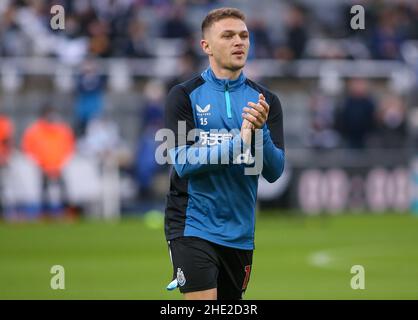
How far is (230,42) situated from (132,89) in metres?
17.0

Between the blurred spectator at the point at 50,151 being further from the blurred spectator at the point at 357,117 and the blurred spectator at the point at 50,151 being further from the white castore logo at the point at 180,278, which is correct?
the white castore logo at the point at 180,278

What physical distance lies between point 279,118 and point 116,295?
5.40m

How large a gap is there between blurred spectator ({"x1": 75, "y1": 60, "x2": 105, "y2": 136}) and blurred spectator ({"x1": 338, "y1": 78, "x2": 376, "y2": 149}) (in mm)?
5782

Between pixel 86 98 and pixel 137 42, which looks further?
pixel 137 42

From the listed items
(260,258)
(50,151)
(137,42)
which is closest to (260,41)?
(137,42)

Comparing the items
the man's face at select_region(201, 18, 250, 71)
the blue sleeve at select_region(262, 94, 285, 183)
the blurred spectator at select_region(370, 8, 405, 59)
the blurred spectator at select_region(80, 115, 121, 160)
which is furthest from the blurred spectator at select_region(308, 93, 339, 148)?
the man's face at select_region(201, 18, 250, 71)

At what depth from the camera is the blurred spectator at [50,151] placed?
21891 millimetres

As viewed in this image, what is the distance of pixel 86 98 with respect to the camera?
2291 centimetres

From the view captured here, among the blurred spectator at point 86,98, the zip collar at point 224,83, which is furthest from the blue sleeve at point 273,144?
the blurred spectator at point 86,98

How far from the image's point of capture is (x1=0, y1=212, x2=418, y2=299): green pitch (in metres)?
12.8

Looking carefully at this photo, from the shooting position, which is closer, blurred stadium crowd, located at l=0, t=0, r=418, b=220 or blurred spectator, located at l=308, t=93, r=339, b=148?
blurred stadium crowd, located at l=0, t=0, r=418, b=220

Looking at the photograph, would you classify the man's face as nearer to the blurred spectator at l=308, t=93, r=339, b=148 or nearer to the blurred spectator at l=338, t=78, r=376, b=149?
the blurred spectator at l=308, t=93, r=339, b=148

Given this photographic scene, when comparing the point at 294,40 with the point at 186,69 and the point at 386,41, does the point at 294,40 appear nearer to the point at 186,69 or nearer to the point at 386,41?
the point at 386,41

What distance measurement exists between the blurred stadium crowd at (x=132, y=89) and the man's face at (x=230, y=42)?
1493 cm
